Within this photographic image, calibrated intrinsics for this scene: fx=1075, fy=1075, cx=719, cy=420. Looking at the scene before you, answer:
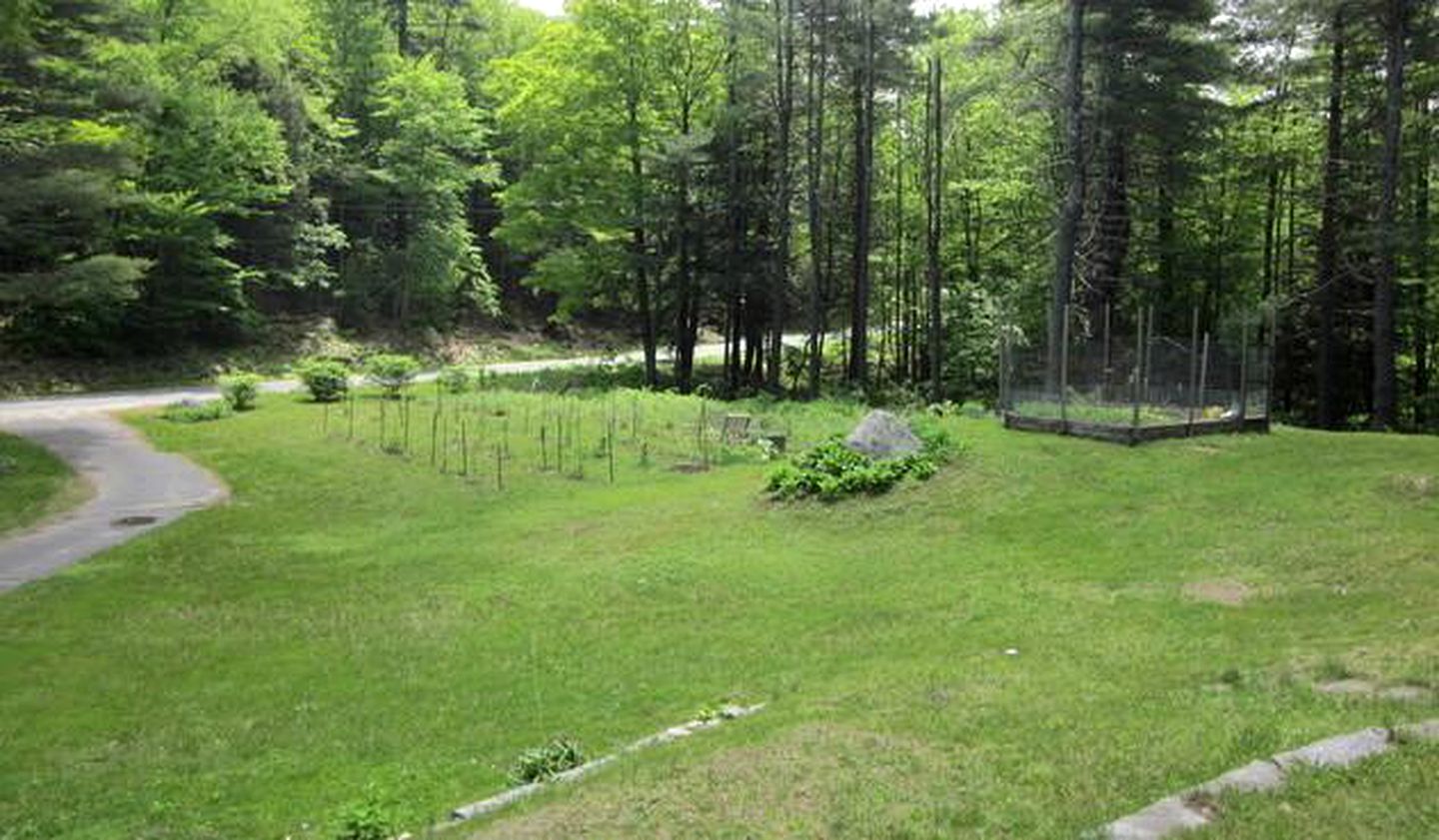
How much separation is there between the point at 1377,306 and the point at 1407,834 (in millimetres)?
24199

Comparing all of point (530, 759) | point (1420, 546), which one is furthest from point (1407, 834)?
point (1420, 546)

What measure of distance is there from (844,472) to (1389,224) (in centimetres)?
→ 1679

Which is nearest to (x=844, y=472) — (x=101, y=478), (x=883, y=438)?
(x=883, y=438)

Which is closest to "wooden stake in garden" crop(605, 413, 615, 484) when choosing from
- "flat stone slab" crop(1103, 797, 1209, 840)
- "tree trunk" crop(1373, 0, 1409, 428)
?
"flat stone slab" crop(1103, 797, 1209, 840)

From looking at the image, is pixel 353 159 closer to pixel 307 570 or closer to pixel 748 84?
pixel 748 84

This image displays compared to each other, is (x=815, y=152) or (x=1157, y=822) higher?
(x=815, y=152)

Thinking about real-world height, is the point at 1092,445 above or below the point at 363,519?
above

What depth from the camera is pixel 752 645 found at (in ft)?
32.8

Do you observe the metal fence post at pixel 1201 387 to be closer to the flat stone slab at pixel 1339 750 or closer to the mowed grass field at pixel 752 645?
the mowed grass field at pixel 752 645

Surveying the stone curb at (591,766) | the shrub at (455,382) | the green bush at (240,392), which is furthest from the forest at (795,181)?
the stone curb at (591,766)

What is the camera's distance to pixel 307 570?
13.5 m

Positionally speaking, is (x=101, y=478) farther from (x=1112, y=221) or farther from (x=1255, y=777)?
(x=1112, y=221)

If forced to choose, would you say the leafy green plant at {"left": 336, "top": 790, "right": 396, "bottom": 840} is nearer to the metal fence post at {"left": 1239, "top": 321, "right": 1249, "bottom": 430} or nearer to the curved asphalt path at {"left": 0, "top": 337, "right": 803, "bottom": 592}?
the curved asphalt path at {"left": 0, "top": 337, "right": 803, "bottom": 592}

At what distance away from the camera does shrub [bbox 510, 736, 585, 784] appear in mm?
7113
